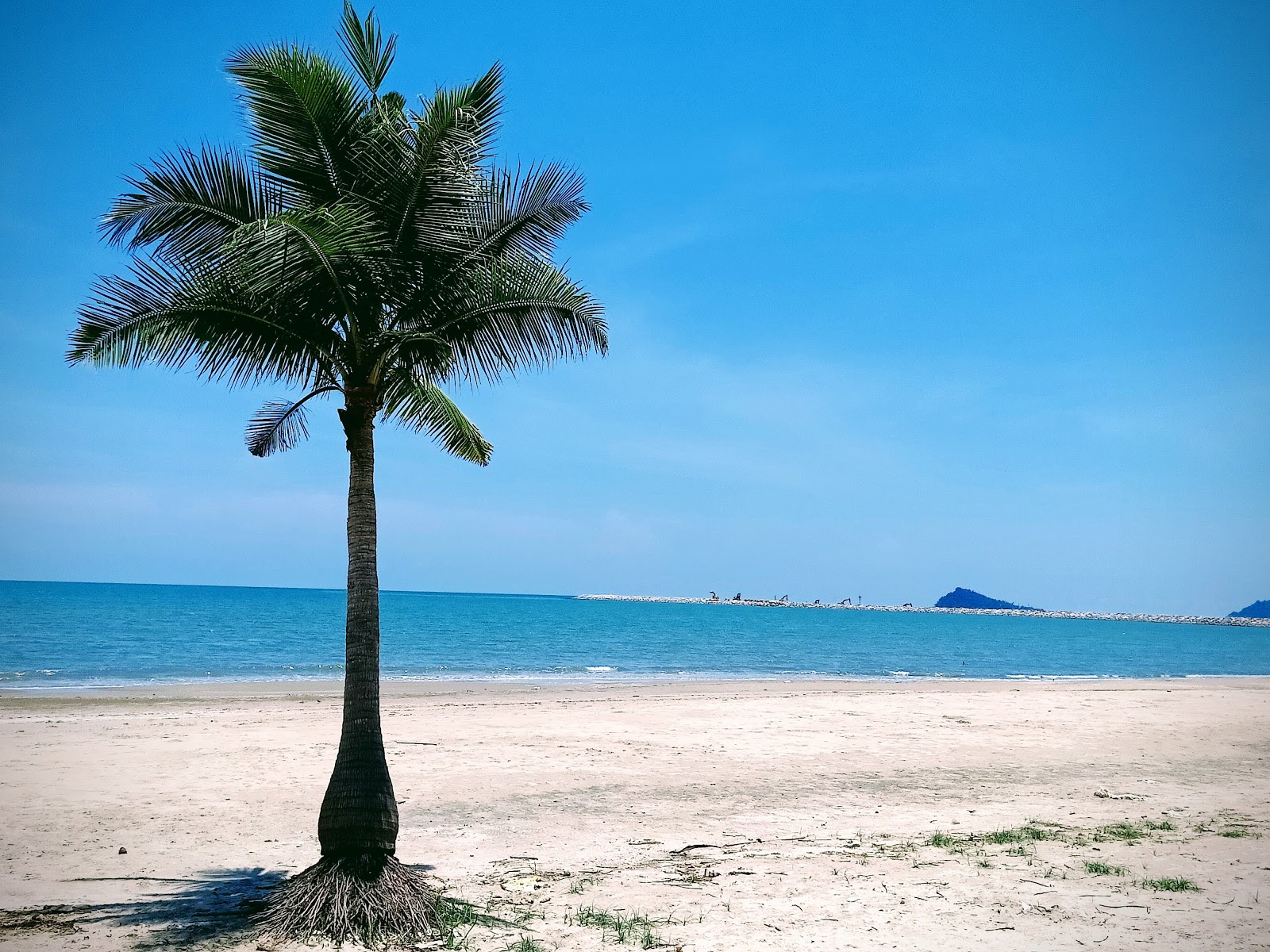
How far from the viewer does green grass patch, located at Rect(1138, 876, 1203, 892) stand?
6.98 m

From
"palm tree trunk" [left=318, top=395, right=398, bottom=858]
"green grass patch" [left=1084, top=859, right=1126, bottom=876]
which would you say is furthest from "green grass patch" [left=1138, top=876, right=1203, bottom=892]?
"palm tree trunk" [left=318, top=395, right=398, bottom=858]

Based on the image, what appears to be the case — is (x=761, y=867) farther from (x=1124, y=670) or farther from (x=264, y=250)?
(x=1124, y=670)

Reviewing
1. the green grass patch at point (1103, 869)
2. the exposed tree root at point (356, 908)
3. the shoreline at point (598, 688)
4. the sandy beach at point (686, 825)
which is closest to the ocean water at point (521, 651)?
the shoreline at point (598, 688)

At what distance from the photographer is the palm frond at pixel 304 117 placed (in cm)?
639

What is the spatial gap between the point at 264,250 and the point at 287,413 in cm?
295

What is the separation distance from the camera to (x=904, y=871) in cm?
761

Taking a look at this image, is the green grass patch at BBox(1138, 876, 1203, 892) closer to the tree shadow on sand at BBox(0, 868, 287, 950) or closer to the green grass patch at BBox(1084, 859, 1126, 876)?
the green grass patch at BBox(1084, 859, 1126, 876)

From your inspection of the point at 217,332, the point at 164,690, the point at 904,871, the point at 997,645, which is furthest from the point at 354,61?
the point at 997,645

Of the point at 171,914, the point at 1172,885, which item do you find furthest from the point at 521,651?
the point at 1172,885

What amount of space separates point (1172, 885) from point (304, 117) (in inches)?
364

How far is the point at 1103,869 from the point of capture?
298 inches

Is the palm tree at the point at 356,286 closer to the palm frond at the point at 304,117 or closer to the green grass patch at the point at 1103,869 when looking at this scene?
the palm frond at the point at 304,117

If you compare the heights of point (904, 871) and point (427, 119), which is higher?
point (427, 119)

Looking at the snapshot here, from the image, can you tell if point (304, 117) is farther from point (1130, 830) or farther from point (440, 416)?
point (1130, 830)
